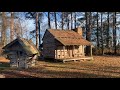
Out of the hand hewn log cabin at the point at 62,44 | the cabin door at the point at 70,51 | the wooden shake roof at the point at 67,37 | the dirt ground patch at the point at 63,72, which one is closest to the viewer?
the dirt ground patch at the point at 63,72

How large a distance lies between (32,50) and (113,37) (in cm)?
2386

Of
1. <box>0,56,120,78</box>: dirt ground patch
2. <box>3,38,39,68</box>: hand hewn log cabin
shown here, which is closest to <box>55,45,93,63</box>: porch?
<box>3,38,39,68</box>: hand hewn log cabin

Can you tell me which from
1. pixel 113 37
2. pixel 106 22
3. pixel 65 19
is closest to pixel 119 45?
pixel 113 37

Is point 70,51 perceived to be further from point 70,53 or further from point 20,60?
point 20,60

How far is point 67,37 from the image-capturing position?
28312 mm

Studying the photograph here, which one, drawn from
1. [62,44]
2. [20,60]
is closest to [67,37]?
[62,44]

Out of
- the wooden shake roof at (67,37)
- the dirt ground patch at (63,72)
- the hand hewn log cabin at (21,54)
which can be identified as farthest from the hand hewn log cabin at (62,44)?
the dirt ground patch at (63,72)

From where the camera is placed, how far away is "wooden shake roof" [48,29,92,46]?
27131mm

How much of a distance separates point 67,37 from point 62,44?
2.31 metres

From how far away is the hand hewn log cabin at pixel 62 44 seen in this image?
26.8 meters

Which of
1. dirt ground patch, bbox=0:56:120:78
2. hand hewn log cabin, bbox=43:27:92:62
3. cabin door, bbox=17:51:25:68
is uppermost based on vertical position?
hand hewn log cabin, bbox=43:27:92:62

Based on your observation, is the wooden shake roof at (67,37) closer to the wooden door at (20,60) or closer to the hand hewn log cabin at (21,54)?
the hand hewn log cabin at (21,54)

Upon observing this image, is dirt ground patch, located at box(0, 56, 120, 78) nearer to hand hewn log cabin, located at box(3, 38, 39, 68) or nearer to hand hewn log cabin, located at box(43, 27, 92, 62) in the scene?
hand hewn log cabin, located at box(3, 38, 39, 68)

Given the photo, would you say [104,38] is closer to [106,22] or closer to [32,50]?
[106,22]
